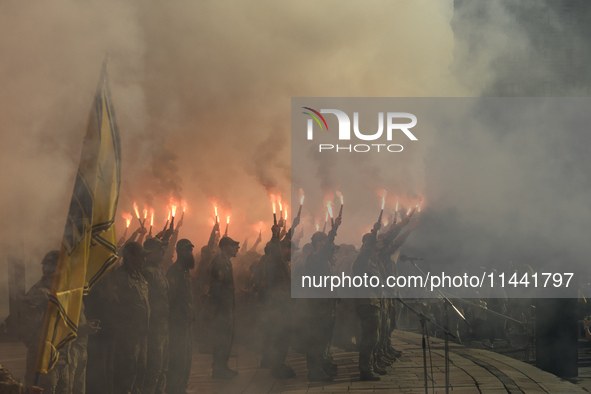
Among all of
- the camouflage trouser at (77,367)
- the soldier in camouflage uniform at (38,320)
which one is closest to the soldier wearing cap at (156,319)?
the camouflage trouser at (77,367)

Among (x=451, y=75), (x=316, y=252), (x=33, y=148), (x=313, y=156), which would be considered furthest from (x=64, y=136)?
(x=451, y=75)

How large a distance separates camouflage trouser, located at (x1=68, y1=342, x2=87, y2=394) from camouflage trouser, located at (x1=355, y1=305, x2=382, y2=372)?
2794 millimetres

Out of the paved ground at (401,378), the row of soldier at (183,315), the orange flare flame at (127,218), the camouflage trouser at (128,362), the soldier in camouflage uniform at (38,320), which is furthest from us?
the orange flare flame at (127,218)

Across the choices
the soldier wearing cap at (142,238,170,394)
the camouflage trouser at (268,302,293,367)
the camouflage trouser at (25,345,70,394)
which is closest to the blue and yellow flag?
the camouflage trouser at (25,345,70,394)

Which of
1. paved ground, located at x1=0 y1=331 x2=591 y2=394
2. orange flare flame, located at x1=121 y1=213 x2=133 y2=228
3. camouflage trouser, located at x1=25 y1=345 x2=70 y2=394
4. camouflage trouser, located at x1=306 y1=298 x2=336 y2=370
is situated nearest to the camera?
camouflage trouser, located at x1=25 y1=345 x2=70 y2=394

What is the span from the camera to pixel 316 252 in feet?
22.5

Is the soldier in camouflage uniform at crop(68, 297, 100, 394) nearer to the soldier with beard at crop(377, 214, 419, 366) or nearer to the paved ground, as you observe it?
the paved ground

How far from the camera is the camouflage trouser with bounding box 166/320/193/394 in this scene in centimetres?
553

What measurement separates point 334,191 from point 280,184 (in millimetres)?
700

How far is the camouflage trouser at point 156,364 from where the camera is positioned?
16.5 feet

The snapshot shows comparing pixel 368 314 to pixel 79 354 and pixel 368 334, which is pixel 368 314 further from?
pixel 79 354

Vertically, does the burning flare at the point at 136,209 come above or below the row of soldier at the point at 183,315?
above

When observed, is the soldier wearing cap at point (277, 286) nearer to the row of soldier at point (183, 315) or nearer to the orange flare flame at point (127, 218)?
the row of soldier at point (183, 315)

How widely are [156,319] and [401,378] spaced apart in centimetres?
255
